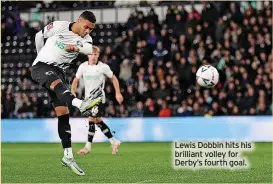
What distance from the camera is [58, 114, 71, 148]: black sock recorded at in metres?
12.1

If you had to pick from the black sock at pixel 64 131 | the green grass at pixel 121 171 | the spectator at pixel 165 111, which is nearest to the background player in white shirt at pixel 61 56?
the black sock at pixel 64 131

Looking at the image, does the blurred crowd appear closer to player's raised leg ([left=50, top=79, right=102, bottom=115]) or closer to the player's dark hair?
the player's dark hair

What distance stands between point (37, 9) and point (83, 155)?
13.5 metres

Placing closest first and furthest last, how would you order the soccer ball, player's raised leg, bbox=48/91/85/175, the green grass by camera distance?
the green grass, player's raised leg, bbox=48/91/85/175, the soccer ball

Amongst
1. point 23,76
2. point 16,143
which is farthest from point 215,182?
point 23,76

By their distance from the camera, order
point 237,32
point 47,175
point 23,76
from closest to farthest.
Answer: point 47,175, point 237,32, point 23,76

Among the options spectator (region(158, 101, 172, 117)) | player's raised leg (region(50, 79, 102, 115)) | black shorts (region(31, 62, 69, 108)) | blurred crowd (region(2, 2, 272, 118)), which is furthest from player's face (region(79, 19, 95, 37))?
spectator (region(158, 101, 172, 117))

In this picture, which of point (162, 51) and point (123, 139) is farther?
point (162, 51)

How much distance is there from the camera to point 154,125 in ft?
77.1

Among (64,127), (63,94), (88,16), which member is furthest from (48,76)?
(88,16)

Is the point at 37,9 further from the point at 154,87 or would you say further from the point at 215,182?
the point at 215,182

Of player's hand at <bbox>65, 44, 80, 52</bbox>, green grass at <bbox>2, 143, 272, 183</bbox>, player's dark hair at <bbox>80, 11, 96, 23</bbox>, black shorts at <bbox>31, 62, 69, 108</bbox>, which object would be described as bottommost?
green grass at <bbox>2, 143, 272, 183</bbox>

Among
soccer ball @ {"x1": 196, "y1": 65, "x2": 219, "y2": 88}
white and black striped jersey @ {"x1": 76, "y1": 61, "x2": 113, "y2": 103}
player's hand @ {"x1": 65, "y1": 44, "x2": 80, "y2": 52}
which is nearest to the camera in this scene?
player's hand @ {"x1": 65, "y1": 44, "x2": 80, "y2": 52}

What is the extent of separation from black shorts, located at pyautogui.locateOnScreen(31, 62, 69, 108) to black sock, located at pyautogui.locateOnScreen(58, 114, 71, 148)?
25 centimetres
